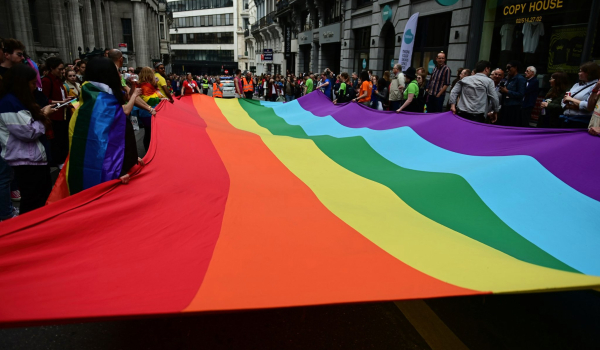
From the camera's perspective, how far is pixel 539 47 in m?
10.5

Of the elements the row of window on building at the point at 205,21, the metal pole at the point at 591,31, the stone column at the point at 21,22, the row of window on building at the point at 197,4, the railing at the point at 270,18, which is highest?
the row of window on building at the point at 197,4

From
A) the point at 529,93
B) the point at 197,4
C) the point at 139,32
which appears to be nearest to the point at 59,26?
the point at 139,32

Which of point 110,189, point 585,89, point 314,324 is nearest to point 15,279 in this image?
point 110,189

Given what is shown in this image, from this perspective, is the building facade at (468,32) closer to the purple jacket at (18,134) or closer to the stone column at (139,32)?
the purple jacket at (18,134)

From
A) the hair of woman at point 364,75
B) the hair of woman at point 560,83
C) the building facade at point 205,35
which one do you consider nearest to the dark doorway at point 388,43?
the hair of woman at point 364,75

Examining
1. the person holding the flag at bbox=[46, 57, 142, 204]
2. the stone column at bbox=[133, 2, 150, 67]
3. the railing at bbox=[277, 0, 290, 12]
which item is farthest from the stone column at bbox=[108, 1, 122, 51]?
the person holding the flag at bbox=[46, 57, 142, 204]

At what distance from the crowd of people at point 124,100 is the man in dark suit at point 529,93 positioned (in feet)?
0.06

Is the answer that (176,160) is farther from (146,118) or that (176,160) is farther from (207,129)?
(146,118)

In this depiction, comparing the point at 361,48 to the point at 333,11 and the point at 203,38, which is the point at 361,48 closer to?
the point at 333,11

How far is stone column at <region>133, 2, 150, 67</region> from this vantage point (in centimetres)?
4306

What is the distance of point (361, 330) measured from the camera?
3.12 meters

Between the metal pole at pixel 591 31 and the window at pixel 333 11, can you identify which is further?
the window at pixel 333 11

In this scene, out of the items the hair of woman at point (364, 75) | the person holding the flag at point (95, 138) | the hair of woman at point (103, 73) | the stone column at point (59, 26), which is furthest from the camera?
the stone column at point (59, 26)

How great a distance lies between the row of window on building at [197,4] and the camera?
3275 inches
